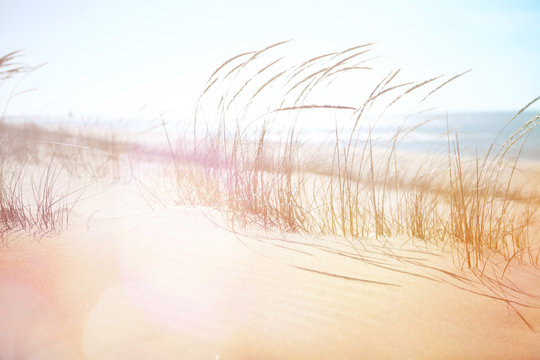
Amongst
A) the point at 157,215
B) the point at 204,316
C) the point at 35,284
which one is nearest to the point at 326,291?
the point at 204,316

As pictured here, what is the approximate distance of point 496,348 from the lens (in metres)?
1.12

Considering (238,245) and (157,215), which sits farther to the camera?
(157,215)

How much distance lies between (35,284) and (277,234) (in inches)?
41.9

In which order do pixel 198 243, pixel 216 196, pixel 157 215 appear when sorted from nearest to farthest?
pixel 198 243 → pixel 157 215 → pixel 216 196

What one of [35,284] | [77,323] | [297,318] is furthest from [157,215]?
[297,318]

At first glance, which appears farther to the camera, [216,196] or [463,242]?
[216,196]

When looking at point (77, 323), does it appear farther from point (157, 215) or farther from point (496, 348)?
point (496, 348)

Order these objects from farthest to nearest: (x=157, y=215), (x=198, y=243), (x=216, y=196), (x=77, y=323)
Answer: (x=216, y=196)
(x=157, y=215)
(x=198, y=243)
(x=77, y=323)

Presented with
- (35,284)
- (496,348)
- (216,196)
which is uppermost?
(216,196)

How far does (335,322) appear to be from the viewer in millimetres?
1133

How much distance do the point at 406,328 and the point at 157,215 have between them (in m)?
1.45

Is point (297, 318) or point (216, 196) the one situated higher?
point (216, 196)

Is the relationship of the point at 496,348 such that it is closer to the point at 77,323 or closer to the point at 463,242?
the point at 463,242

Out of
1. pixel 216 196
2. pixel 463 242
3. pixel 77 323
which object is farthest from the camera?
pixel 216 196
